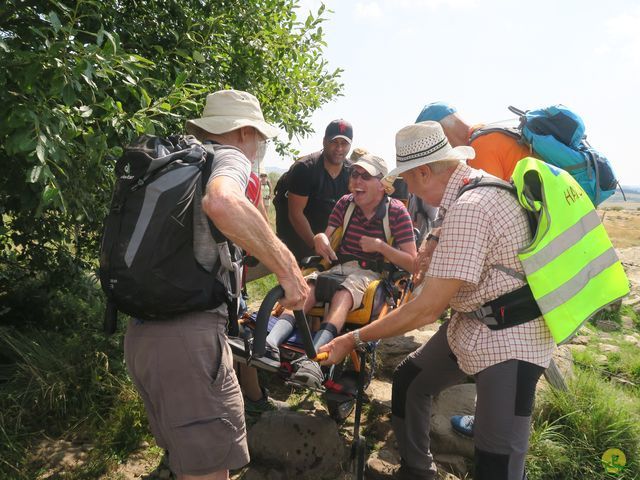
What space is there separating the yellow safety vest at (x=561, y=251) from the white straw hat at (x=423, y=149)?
1.31 feet

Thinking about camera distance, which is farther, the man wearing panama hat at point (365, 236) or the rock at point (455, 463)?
the man wearing panama hat at point (365, 236)

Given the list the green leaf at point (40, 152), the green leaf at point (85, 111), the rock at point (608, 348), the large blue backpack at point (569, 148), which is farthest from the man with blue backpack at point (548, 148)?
the rock at point (608, 348)

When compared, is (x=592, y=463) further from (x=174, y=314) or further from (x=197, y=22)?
(x=197, y=22)

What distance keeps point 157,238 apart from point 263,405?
2.45m

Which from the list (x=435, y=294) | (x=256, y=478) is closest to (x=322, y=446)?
(x=256, y=478)

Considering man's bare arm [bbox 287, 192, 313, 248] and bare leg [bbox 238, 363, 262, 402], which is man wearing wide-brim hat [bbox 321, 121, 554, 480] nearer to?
bare leg [bbox 238, 363, 262, 402]

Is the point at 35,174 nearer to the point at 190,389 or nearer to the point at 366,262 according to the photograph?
the point at 190,389

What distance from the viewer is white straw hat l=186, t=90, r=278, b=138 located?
2357mm

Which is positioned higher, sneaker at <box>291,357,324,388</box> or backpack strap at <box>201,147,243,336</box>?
backpack strap at <box>201,147,243,336</box>

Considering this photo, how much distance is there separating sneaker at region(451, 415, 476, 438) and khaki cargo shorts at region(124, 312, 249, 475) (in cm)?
203

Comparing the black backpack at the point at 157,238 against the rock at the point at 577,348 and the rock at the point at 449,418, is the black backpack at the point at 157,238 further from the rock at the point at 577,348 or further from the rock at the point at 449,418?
the rock at the point at 577,348

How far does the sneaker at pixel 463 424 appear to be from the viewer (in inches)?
139

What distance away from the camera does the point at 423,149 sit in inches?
99.1

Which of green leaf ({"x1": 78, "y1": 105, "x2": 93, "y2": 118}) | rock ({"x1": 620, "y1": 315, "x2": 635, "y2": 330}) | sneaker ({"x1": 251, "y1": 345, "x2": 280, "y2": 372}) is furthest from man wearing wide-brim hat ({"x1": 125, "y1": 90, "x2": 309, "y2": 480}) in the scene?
rock ({"x1": 620, "y1": 315, "x2": 635, "y2": 330})
